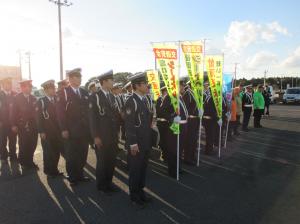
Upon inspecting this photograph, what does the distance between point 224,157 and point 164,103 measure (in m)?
2.71

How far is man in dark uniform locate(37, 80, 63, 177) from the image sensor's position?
22.1 feet

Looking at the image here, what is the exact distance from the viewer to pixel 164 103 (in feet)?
21.7

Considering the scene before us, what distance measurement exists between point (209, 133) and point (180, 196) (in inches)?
142

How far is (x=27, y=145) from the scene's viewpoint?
24.7ft

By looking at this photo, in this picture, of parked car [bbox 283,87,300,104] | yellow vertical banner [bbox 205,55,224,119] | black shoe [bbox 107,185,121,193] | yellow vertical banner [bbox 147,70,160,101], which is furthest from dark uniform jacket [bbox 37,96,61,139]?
parked car [bbox 283,87,300,104]

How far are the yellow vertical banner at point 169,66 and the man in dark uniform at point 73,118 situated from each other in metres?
1.57

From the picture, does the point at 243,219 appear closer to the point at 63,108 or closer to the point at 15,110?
the point at 63,108

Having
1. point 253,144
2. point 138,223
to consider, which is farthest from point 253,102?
point 138,223

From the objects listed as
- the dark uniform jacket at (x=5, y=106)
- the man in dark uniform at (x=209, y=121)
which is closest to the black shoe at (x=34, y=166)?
the dark uniform jacket at (x=5, y=106)

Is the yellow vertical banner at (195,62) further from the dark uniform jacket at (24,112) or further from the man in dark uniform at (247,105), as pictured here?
the man in dark uniform at (247,105)

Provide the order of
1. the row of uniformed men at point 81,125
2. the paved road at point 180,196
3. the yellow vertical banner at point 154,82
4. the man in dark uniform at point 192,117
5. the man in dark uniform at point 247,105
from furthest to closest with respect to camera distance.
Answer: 1. the man in dark uniform at point 247,105
2. the yellow vertical banner at point 154,82
3. the man in dark uniform at point 192,117
4. the row of uniformed men at point 81,125
5. the paved road at point 180,196

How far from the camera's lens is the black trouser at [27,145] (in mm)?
7465

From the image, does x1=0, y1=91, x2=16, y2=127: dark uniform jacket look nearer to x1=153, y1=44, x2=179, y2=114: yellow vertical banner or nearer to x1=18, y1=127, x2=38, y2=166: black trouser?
x1=18, y1=127, x2=38, y2=166: black trouser

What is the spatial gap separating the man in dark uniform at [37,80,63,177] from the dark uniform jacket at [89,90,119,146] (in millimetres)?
1653
